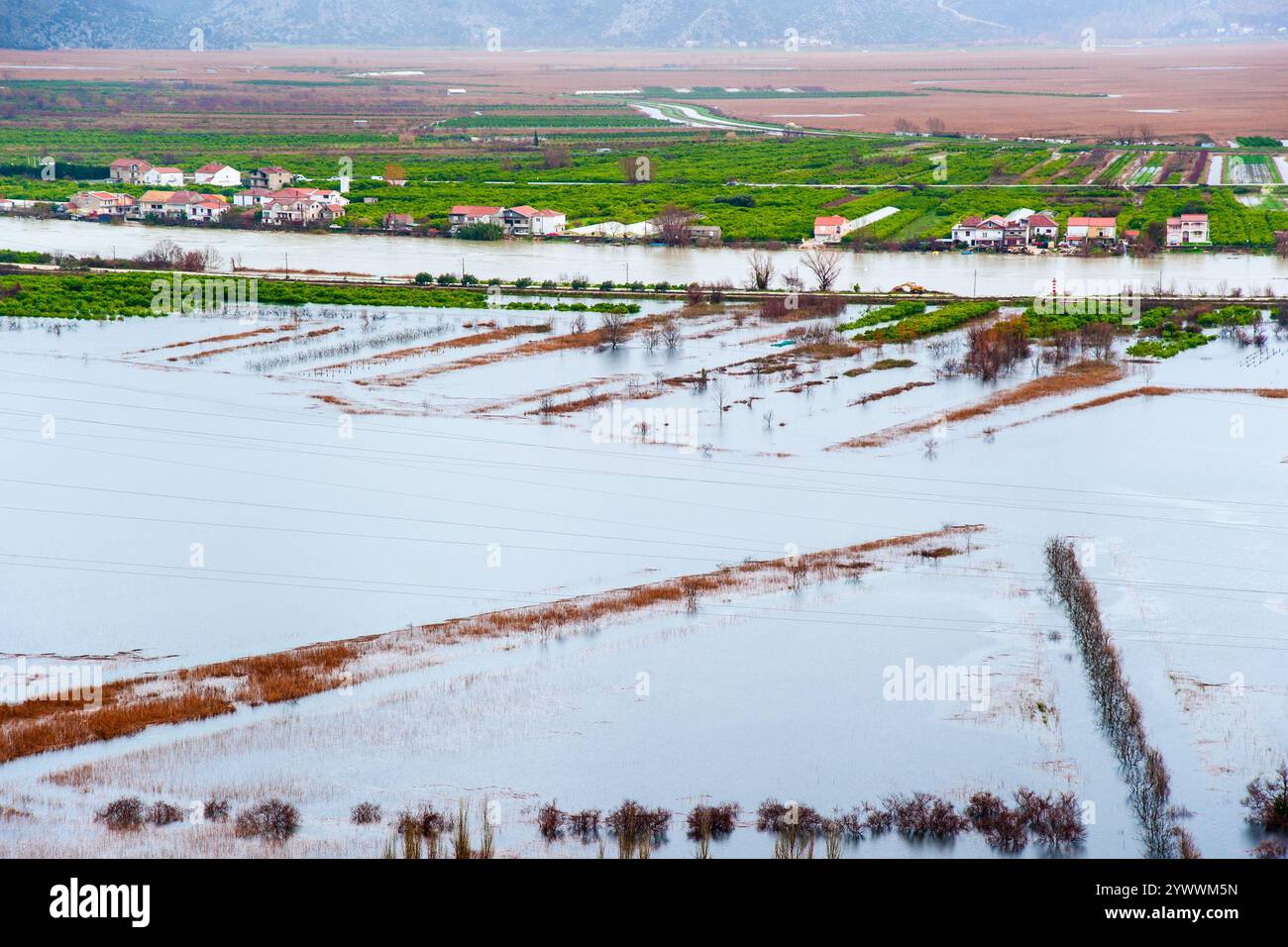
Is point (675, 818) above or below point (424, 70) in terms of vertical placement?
below

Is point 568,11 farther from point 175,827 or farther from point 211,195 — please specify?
point 175,827

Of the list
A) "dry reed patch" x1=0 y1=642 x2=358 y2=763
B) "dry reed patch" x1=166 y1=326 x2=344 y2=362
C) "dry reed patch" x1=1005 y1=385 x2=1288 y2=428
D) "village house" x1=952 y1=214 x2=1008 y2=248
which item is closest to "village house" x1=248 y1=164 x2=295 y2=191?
"village house" x1=952 y1=214 x2=1008 y2=248

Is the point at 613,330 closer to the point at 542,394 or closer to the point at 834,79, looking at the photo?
the point at 542,394

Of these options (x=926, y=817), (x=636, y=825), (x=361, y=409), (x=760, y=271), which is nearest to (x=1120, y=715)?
(x=926, y=817)
